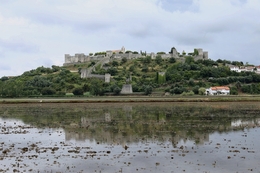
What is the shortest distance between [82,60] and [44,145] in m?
121

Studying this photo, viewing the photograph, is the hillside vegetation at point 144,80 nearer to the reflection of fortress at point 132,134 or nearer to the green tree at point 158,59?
the green tree at point 158,59

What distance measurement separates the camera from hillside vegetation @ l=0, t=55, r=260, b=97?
8094cm

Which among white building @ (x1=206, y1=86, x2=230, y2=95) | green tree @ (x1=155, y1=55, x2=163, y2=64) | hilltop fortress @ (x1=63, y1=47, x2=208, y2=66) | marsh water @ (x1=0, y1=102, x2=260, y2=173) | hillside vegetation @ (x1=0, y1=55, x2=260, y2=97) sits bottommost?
marsh water @ (x1=0, y1=102, x2=260, y2=173)

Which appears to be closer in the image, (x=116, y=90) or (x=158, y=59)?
(x=116, y=90)

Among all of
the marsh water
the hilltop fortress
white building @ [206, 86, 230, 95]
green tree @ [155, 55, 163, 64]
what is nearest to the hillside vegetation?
green tree @ [155, 55, 163, 64]

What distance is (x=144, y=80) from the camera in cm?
9650

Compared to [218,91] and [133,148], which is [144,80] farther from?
[133,148]

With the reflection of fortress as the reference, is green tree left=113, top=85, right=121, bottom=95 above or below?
Answer: above

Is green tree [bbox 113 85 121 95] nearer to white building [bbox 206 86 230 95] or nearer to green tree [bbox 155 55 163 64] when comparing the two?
white building [bbox 206 86 230 95]

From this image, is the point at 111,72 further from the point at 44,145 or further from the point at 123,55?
the point at 44,145

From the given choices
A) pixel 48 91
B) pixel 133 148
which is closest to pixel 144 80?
pixel 48 91

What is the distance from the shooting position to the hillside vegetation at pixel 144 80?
266 ft

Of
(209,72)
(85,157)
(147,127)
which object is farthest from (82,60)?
(85,157)

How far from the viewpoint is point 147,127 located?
83.7 ft
